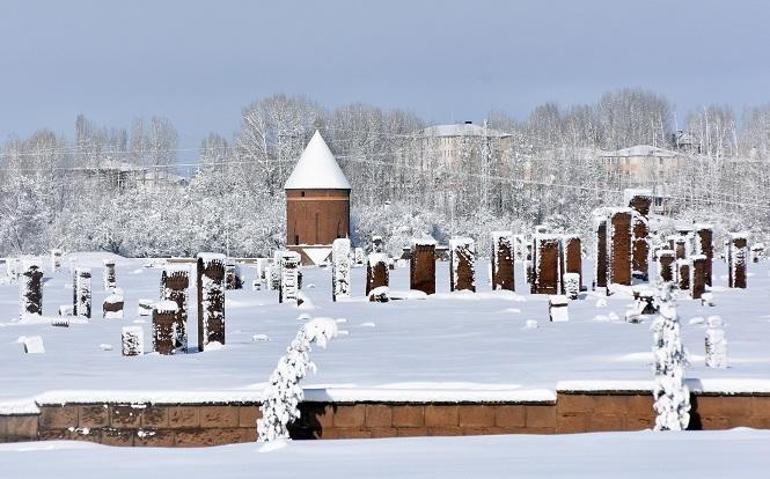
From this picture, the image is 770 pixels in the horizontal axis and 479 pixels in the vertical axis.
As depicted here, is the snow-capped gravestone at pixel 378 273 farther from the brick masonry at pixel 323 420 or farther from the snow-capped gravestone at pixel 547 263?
the brick masonry at pixel 323 420

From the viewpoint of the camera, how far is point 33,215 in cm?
6444

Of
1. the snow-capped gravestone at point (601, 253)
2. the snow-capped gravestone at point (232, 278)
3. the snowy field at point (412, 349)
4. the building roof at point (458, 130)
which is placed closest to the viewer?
the snowy field at point (412, 349)

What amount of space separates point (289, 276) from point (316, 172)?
30053 millimetres

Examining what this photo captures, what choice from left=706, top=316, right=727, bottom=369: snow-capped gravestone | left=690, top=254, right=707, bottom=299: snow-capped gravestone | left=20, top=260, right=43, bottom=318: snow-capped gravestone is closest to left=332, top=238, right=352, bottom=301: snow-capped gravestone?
left=20, top=260, right=43, bottom=318: snow-capped gravestone

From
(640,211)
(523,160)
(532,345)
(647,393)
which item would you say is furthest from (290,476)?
(523,160)

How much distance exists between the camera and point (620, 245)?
2083 cm

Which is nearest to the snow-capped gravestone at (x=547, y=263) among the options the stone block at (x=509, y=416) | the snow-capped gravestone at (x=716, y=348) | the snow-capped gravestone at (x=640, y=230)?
the snow-capped gravestone at (x=640, y=230)

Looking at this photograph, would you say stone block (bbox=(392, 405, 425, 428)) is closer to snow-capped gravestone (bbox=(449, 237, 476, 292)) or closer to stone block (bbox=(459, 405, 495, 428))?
stone block (bbox=(459, 405, 495, 428))

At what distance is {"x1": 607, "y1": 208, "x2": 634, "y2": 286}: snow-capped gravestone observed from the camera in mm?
20812

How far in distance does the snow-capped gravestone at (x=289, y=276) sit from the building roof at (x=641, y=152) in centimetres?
5905

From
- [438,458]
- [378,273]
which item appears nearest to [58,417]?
[438,458]

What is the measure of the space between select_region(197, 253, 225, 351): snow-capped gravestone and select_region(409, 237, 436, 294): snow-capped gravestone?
7.63 metres

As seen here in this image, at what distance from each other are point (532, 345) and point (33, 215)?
5557cm

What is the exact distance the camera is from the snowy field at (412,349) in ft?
31.6
